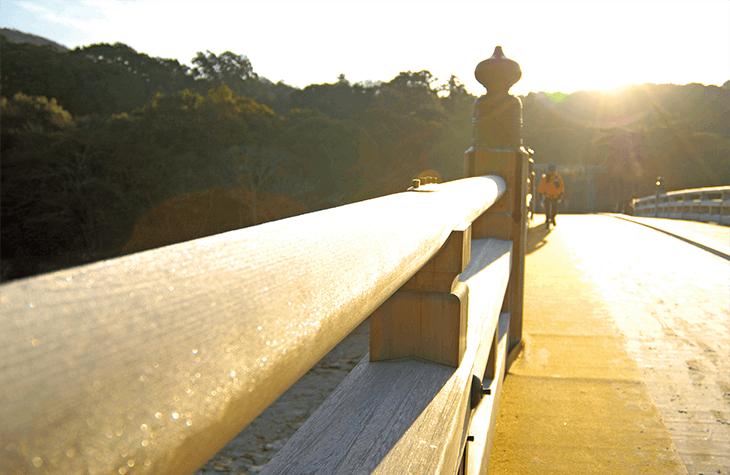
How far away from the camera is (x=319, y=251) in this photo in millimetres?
507

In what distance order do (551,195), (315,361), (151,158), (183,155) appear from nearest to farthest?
1. (315,361)
2. (551,195)
3. (151,158)
4. (183,155)

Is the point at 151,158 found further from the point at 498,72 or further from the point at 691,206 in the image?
the point at 498,72

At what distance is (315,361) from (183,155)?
114 ft

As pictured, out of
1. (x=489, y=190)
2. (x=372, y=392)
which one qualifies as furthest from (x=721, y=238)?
(x=372, y=392)

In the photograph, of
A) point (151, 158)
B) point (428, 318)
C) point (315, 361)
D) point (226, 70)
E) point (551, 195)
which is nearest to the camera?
point (315, 361)

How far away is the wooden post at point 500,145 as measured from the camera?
2957mm

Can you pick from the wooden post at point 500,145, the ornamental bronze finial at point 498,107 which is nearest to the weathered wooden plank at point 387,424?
the wooden post at point 500,145

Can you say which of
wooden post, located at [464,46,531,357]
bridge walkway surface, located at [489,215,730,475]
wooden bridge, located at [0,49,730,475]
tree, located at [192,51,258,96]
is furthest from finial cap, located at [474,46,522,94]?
tree, located at [192,51,258,96]

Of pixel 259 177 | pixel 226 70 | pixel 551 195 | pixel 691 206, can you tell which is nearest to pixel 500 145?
pixel 551 195

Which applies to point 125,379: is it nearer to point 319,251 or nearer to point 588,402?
point 319,251

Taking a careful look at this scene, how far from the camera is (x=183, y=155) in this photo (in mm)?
32844

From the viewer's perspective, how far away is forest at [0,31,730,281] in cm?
2952

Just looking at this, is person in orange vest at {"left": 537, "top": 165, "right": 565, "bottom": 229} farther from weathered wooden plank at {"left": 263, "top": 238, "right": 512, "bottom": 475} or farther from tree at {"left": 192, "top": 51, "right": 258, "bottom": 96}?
tree at {"left": 192, "top": 51, "right": 258, "bottom": 96}

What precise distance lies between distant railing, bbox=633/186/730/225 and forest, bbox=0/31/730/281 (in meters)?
18.2
